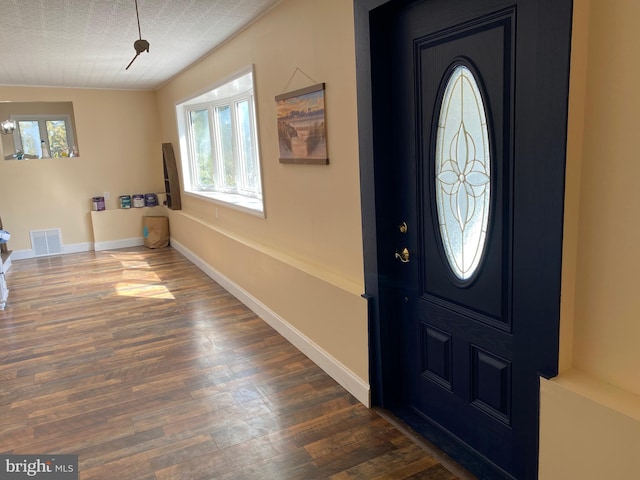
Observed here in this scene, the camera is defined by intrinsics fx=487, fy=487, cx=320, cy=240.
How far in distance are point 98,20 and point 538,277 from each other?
341 centimetres

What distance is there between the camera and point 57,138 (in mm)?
7270

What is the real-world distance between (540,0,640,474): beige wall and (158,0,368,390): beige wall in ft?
3.95

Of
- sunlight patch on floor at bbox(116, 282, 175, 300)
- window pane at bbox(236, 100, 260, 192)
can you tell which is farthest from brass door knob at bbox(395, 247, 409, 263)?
sunlight patch on floor at bbox(116, 282, 175, 300)

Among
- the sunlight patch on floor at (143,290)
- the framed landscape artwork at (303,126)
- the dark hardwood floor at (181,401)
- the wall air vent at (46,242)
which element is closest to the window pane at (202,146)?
the sunlight patch on floor at (143,290)

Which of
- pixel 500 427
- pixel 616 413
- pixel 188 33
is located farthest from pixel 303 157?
pixel 616 413

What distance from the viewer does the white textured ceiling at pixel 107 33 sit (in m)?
3.23

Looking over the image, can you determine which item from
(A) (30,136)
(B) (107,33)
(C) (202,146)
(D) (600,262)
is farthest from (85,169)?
(D) (600,262)

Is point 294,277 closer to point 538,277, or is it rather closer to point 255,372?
point 255,372

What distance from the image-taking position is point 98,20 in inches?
137

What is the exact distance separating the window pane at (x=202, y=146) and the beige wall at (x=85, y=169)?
151 cm

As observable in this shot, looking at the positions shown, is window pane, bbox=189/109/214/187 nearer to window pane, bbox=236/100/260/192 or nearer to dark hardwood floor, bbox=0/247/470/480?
window pane, bbox=236/100/260/192

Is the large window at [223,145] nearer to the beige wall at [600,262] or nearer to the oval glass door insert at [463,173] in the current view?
the oval glass door insert at [463,173]

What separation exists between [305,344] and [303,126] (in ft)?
4.83

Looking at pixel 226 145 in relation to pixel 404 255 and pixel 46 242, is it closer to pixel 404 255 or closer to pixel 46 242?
pixel 46 242
